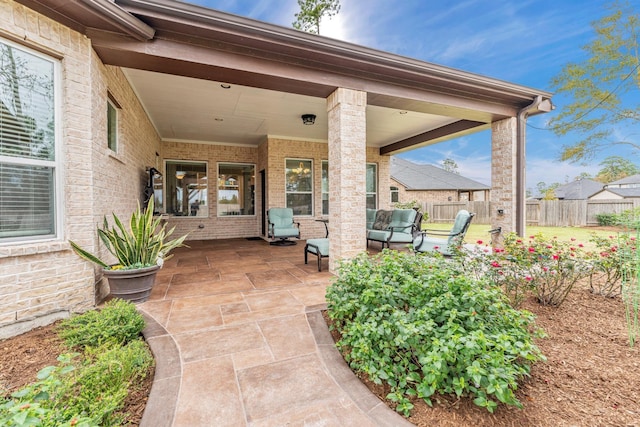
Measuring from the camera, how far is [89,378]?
1.54 meters

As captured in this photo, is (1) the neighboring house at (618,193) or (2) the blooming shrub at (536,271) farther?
(1) the neighboring house at (618,193)

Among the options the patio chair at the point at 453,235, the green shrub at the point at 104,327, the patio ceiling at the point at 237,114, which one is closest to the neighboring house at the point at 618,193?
the patio ceiling at the point at 237,114

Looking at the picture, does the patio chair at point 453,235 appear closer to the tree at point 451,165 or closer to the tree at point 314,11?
the tree at point 314,11

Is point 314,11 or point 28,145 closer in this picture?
point 28,145

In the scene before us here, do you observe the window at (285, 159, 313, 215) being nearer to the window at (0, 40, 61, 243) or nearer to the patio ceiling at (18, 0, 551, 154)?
the patio ceiling at (18, 0, 551, 154)

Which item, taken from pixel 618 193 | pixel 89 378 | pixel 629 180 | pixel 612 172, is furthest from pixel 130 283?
pixel 612 172

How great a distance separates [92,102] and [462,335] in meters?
3.82

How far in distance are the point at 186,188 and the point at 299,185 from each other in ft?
11.3

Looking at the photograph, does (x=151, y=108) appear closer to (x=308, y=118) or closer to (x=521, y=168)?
(x=308, y=118)

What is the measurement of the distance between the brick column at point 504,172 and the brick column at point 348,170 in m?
3.23

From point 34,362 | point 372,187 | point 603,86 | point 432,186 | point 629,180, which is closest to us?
point 34,362

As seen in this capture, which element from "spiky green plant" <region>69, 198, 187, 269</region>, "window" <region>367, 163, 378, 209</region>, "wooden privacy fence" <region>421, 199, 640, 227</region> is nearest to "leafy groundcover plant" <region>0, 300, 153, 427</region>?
"spiky green plant" <region>69, 198, 187, 269</region>

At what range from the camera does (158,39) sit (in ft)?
9.68

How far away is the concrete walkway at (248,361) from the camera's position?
1.48 m
